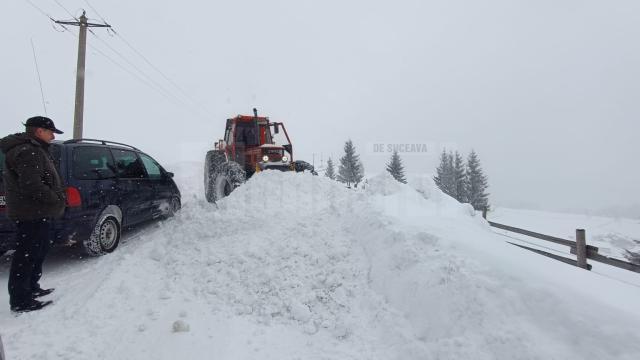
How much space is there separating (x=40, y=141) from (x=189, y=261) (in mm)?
2278

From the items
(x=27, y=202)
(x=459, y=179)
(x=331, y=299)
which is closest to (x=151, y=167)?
(x=27, y=202)

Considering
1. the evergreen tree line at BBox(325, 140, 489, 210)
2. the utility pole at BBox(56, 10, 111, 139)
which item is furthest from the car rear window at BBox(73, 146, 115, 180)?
the evergreen tree line at BBox(325, 140, 489, 210)

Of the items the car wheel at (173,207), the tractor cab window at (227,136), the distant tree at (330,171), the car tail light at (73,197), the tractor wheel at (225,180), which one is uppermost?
the distant tree at (330,171)

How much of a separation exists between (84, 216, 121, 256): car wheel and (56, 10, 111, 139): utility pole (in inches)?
336

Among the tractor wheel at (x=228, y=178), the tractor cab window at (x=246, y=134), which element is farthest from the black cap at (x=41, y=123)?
the tractor cab window at (x=246, y=134)

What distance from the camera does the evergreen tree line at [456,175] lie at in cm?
3654

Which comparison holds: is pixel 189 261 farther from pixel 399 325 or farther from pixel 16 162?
pixel 399 325

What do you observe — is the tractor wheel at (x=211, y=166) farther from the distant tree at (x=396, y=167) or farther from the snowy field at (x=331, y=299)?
the distant tree at (x=396, y=167)

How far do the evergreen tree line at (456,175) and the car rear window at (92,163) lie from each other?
31.0m

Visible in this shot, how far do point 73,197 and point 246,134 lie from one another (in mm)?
5476

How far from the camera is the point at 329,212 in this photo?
5.93m

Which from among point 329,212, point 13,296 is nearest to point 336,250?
point 329,212

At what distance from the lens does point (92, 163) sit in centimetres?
506

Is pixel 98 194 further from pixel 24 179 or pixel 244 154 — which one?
pixel 244 154
